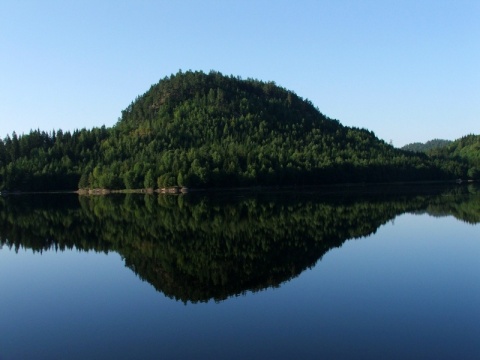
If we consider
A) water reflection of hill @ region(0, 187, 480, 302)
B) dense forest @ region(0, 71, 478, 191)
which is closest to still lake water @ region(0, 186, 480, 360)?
water reflection of hill @ region(0, 187, 480, 302)

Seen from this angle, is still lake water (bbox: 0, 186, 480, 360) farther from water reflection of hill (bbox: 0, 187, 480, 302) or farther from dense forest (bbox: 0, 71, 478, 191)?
dense forest (bbox: 0, 71, 478, 191)

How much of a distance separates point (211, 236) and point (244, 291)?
21.8 meters

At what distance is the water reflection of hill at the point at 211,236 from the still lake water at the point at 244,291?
0.71 feet

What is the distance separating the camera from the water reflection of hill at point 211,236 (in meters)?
35.9

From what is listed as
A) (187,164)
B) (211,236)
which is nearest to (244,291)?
(211,236)

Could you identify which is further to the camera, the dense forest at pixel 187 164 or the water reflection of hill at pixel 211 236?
the dense forest at pixel 187 164

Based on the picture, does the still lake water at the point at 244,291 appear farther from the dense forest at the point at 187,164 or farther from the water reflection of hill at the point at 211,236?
the dense forest at the point at 187,164

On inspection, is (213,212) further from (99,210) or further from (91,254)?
(91,254)

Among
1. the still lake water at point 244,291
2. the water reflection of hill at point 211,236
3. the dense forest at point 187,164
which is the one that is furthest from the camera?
the dense forest at point 187,164

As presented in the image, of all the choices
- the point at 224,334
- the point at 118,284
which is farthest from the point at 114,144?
the point at 224,334

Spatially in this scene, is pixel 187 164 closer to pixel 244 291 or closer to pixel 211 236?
pixel 211 236

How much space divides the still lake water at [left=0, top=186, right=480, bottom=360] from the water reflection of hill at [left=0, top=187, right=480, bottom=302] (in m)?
0.22

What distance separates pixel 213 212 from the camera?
7775 centimetres

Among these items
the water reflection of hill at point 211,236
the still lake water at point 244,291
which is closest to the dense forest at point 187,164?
the water reflection of hill at point 211,236
